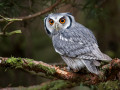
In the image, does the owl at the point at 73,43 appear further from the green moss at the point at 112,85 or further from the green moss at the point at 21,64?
the green moss at the point at 21,64

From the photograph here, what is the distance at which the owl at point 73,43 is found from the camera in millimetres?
2496

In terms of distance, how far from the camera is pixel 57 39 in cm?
290

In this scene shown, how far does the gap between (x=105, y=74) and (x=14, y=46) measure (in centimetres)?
226

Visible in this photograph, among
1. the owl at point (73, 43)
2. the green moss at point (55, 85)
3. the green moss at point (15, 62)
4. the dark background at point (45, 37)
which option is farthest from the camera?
the dark background at point (45, 37)

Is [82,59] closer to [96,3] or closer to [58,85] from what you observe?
[58,85]

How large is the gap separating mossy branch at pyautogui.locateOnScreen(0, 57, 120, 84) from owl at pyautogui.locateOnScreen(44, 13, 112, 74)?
0.11 meters

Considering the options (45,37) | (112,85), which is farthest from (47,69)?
(45,37)

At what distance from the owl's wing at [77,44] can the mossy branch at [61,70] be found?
0.21 m

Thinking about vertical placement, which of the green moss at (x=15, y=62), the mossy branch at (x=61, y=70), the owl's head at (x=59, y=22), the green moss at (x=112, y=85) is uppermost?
the owl's head at (x=59, y=22)

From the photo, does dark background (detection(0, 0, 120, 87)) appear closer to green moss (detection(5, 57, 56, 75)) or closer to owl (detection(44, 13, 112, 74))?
owl (detection(44, 13, 112, 74))

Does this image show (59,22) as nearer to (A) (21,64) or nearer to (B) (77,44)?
(B) (77,44)

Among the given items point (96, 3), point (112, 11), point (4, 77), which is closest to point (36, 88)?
point (4, 77)

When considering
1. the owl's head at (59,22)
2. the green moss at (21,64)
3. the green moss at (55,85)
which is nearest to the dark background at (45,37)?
the owl's head at (59,22)

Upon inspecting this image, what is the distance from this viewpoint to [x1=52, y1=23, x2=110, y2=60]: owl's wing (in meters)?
2.56
